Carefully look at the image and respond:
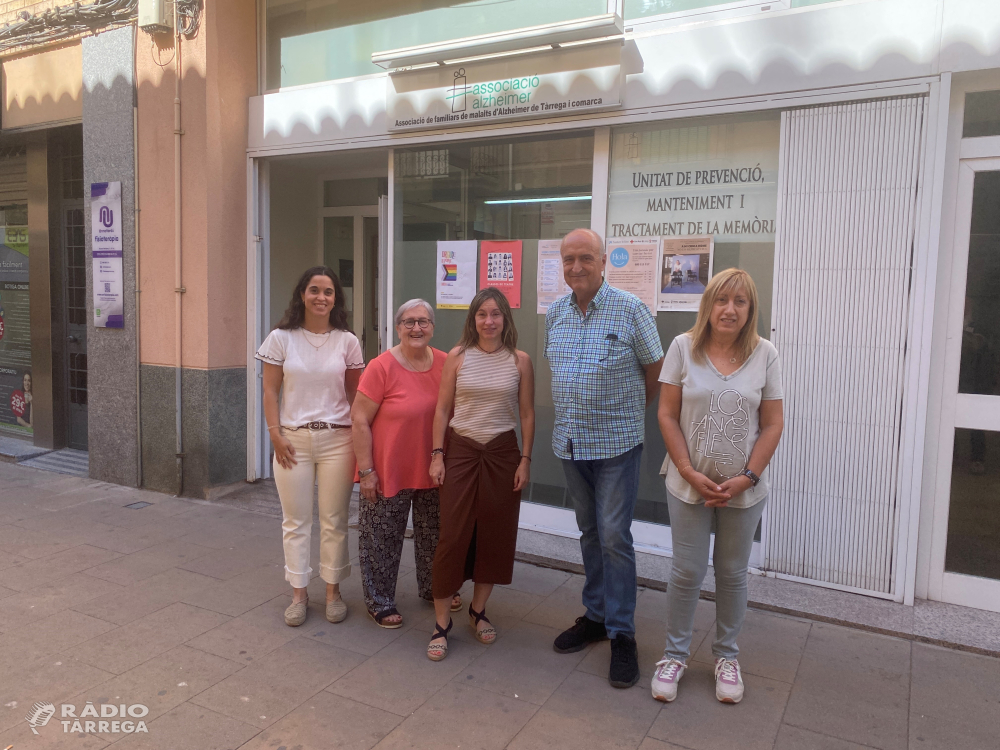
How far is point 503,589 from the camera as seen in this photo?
439 centimetres

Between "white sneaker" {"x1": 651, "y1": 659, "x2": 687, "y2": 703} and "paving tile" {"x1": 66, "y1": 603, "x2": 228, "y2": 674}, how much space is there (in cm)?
225

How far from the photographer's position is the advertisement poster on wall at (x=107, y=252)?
640cm

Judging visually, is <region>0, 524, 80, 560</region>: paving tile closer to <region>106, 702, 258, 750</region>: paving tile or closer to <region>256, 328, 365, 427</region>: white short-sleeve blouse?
<region>256, 328, 365, 427</region>: white short-sleeve blouse

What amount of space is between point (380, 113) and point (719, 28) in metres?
2.50

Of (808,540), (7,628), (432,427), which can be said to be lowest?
(7,628)

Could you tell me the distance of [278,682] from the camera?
330 cm

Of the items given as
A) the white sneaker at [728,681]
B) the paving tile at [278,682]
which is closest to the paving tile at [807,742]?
the white sneaker at [728,681]

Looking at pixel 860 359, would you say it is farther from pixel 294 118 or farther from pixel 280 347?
pixel 294 118

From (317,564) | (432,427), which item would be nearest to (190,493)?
(317,564)

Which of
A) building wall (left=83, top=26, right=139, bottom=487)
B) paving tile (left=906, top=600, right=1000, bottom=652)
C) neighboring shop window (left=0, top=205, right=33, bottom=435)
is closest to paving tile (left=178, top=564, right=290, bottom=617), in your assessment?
building wall (left=83, top=26, right=139, bottom=487)

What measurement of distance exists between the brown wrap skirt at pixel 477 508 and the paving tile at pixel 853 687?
1449 mm

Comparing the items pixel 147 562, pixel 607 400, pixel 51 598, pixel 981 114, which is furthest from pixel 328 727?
pixel 981 114

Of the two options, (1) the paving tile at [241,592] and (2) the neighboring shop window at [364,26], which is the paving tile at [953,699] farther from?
(2) the neighboring shop window at [364,26]

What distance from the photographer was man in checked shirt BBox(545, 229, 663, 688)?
10.9ft
